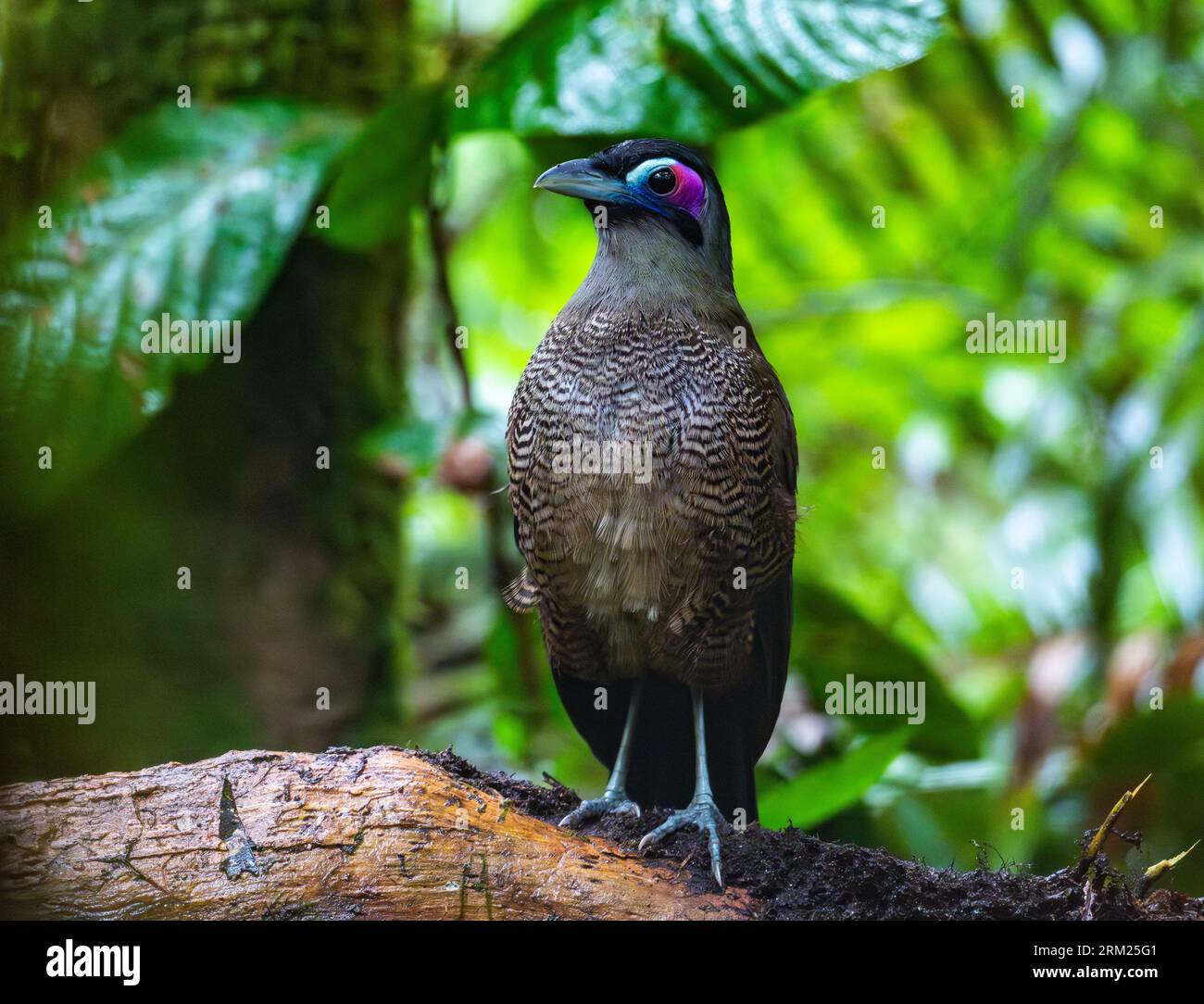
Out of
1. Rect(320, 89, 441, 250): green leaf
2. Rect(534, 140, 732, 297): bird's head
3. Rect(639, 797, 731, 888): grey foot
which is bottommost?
Rect(639, 797, 731, 888): grey foot

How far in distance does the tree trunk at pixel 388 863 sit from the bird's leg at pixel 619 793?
0.07 m

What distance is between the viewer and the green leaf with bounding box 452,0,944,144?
2529mm

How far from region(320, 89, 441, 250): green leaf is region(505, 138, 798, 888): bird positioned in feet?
2.73

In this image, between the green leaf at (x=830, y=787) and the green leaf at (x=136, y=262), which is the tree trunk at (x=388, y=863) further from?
the green leaf at (x=136, y=262)

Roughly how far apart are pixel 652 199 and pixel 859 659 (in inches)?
54.6

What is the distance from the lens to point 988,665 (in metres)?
4.29

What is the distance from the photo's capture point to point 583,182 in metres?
2.17

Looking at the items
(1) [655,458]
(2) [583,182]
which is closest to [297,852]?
(1) [655,458]

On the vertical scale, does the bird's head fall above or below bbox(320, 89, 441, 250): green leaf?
below

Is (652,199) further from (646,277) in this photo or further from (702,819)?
(702,819)

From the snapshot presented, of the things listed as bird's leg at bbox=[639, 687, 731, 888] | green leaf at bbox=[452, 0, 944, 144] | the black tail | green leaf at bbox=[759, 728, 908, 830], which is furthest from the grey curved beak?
green leaf at bbox=[759, 728, 908, 830]

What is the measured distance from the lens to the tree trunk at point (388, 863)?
6.24ft

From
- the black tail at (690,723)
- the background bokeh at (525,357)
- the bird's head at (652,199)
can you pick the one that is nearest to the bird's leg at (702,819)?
the black tail at (690,723)

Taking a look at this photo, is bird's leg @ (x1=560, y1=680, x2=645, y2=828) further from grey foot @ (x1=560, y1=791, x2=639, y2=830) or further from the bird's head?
the bird's head
